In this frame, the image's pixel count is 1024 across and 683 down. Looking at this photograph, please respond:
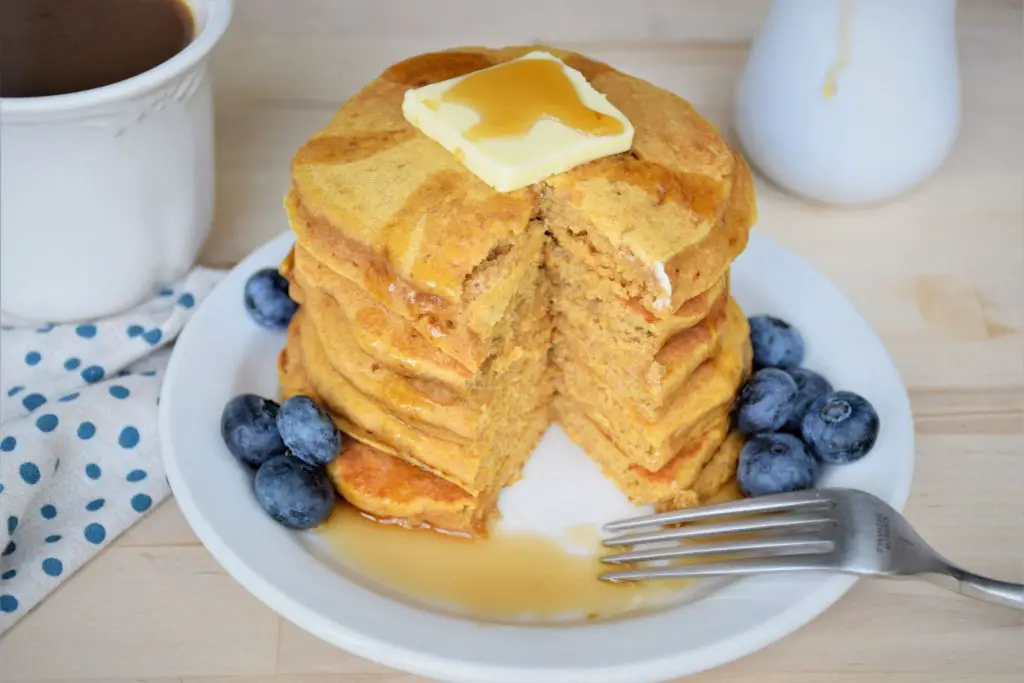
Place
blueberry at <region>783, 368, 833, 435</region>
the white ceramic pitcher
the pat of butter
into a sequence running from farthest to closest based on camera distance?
the white ceramic pitcher
blueberry at <region>783, 368, 833, 435</region>
the pat of butter

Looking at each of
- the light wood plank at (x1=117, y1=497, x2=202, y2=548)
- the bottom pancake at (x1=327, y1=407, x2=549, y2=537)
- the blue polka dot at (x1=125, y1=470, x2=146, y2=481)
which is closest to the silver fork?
the bottom pancake at (x1=327, y1=407, x2=549, y2=537)

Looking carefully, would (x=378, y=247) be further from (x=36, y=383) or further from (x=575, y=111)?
(x=36, y=383)

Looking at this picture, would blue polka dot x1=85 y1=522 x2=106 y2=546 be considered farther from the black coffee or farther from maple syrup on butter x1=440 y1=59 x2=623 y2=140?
maple syrup on butter x1=440 y1=59 x2=623 y2=140

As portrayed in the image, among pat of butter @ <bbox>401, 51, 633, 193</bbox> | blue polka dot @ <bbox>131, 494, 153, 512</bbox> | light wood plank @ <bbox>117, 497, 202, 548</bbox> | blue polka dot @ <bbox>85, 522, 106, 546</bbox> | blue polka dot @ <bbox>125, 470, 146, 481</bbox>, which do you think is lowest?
light wood plank @ <bbox>117, 497, 202, 548</bbox>

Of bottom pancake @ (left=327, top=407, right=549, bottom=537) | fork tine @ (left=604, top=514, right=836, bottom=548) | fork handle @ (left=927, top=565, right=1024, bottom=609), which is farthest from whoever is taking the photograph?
bottom pancake @ (left=327, top=407, right=549, bottom=537)

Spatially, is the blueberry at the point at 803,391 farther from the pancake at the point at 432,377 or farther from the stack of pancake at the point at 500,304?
the pancake at the point at 432,377

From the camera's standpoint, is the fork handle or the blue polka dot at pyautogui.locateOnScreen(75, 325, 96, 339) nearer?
the fork handle

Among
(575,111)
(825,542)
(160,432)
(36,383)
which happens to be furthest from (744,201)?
(36,383)

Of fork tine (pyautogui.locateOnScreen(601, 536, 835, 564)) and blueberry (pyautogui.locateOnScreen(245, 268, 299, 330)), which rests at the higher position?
fork tine (pyautogui.locateOnScreen(601, 536, 835, 564))

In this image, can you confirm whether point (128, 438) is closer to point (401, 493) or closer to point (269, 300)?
point (269, 300)
